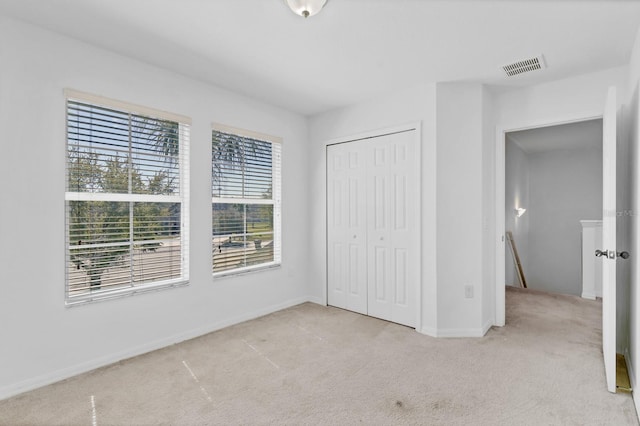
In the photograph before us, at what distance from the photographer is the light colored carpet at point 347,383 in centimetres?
196

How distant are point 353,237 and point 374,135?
123 centimetres

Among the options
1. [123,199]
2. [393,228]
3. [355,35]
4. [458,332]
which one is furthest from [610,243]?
[123,199]

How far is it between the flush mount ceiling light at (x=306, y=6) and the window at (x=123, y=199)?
164 cm

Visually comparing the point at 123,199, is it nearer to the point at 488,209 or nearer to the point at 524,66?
the point at 488,209

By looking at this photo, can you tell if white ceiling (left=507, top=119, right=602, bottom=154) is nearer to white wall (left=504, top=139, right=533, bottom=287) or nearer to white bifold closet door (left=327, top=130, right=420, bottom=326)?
white wall (left=504, top=139, right=533, bottom=287)

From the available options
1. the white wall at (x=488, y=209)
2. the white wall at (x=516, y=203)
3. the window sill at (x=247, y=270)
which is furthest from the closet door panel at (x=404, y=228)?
the white wall at (x=516, y=203)

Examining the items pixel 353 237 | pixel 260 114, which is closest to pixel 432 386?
pixel 353 237

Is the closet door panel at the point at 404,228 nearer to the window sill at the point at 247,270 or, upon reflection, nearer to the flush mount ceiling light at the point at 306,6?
the window sill at the point at 247,270

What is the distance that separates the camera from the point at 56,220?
7.82 feet

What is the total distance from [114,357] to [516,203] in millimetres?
6299

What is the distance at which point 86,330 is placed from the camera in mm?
2508

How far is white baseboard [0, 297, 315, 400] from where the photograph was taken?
2197mm

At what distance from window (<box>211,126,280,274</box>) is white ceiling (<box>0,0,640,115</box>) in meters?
0.75

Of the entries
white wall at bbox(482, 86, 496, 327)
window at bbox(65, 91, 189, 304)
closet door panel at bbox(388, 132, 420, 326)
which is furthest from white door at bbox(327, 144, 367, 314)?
window at bbox(65, 91, 189, 304)
